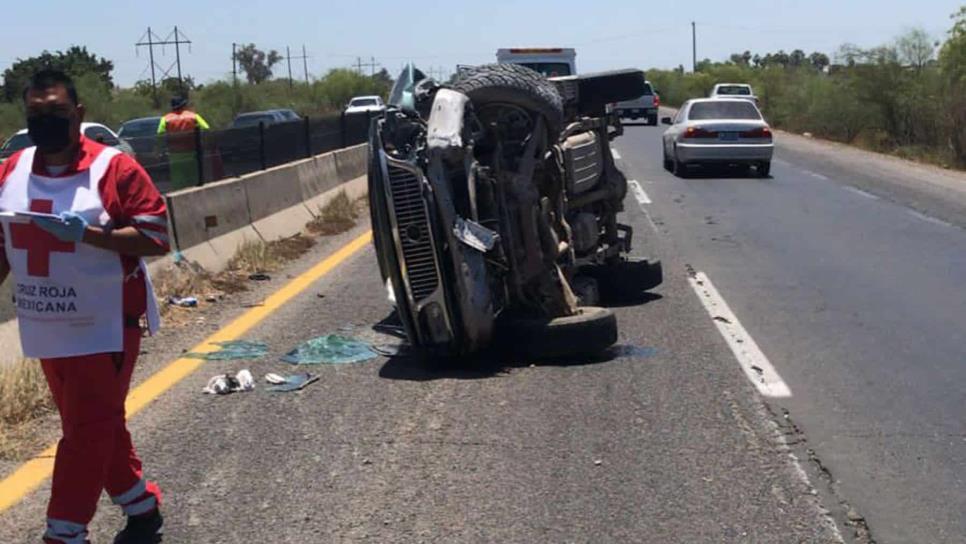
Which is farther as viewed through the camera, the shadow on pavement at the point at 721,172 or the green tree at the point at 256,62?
the green tree at the point at 256,62

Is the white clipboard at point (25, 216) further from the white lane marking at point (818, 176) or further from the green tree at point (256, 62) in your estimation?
the green tree at point (256, 62)

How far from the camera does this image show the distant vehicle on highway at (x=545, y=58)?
3053 centimetres

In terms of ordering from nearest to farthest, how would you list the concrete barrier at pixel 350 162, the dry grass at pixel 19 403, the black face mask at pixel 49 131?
the black face mask at pixel 49 131, the dry grass at pixel 19 403, the concrete barrier at pixel 350 162

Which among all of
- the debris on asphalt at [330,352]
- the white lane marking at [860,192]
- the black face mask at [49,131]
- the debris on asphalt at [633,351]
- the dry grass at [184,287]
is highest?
the black face mask at [49,131]

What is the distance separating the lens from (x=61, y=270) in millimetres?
4648

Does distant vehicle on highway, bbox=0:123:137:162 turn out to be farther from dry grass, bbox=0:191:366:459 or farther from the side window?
dry grass, bbox=0:191:366:459

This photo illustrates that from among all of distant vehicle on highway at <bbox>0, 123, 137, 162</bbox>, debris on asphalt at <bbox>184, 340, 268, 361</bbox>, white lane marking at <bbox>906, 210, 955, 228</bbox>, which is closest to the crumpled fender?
debris on asphalt at <bbox>184, 340, 268, 361</bbox>

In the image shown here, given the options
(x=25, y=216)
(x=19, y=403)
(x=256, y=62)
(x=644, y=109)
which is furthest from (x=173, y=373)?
(x=256, y=62)

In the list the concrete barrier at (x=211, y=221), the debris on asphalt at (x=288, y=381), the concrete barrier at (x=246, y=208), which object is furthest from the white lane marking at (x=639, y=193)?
the debris on asphalt at (x=288, y=381)

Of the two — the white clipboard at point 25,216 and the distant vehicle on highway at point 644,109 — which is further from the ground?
the white clipboard at point 25,216

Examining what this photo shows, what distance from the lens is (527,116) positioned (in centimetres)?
874

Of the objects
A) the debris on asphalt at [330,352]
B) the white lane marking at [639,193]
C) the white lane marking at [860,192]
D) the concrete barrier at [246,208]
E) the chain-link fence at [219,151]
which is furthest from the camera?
the white lane marking at [860,192]

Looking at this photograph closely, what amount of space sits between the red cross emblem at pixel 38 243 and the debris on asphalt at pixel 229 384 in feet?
9.53

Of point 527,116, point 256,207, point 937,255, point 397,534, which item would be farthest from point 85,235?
point 937,255
